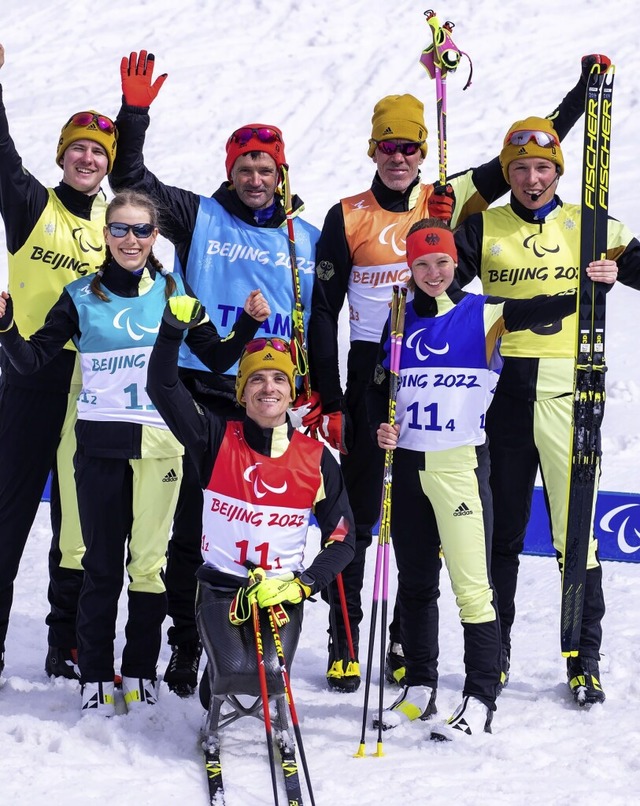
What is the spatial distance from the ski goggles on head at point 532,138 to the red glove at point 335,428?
1.43 metres

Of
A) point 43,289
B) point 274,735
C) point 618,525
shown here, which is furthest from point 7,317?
point 618,525

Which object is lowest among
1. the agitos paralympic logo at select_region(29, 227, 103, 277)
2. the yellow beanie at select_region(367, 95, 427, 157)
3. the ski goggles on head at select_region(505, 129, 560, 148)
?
the agitos paralympic logo at select_region(29, 227, 103, 277)

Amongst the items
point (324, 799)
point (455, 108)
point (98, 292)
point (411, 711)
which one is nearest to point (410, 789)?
point (324, 799)

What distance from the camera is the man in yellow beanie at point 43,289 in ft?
15.6

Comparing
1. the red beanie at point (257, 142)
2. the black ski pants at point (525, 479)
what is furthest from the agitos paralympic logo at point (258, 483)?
the red beanie at point (257, 142)

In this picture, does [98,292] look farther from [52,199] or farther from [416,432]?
[416,432]

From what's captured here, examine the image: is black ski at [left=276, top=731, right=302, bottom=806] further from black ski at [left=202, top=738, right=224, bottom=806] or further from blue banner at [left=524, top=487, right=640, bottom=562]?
blue banner at [left=524, top=487, right=640, bottom=562]

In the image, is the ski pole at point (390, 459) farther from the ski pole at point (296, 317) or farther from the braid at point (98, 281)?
the braid at point (98, 281)

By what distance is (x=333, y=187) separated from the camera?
1303cm

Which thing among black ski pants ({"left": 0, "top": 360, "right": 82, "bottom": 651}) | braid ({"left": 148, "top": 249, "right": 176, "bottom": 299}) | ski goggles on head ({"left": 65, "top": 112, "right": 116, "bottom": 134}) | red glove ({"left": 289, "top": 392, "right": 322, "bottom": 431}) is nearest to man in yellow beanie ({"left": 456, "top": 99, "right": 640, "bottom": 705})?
red glove ({"left": 289, "top": 392, "right": 322, "bottom": 431})

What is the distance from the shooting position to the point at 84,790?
12.7 feet

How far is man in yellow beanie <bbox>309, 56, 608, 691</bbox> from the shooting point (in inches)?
193

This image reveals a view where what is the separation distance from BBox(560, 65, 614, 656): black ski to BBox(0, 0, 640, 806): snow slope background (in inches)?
21.3

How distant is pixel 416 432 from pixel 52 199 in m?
1.92
